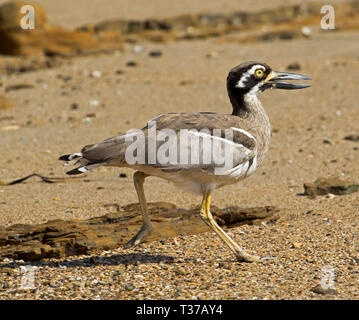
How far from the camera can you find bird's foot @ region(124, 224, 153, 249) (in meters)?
5.75

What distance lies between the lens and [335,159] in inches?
342

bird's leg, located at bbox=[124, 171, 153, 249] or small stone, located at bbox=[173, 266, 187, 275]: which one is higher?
bird's leg, located at bbox=[124, 171, 153, 249]

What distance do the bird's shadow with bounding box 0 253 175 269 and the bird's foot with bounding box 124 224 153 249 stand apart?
0.16 m

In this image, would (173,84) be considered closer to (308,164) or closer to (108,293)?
(308,164)

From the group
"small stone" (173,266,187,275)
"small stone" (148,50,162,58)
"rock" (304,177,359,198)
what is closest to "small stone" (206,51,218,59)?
"small stone" (148,50,162,58)

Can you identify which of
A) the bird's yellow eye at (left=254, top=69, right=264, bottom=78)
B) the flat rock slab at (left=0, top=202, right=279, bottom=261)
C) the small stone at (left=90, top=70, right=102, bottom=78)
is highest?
the bird's yellow eye at (left=254, top=69, right=264, bottom=78)

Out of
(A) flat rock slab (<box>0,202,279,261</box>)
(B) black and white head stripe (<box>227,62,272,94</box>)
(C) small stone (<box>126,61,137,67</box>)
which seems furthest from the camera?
(C) small stone (<box>126,61,137,67</box>)

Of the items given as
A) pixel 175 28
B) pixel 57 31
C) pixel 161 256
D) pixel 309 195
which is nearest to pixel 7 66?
pixel 57 31

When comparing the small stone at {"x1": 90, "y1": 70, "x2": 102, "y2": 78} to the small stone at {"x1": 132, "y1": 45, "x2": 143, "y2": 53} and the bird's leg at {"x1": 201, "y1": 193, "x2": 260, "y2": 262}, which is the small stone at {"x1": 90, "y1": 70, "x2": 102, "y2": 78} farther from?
the bird's leg at {"x1": 201, "y1": 193, "x2": 260, "y2": 262}

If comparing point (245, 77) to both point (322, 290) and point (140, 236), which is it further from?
point (322, 290)

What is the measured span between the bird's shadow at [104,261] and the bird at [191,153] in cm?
21

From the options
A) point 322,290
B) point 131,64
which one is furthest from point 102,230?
point 131,64

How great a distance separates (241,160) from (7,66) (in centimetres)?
982

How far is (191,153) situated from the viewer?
17.2ft
